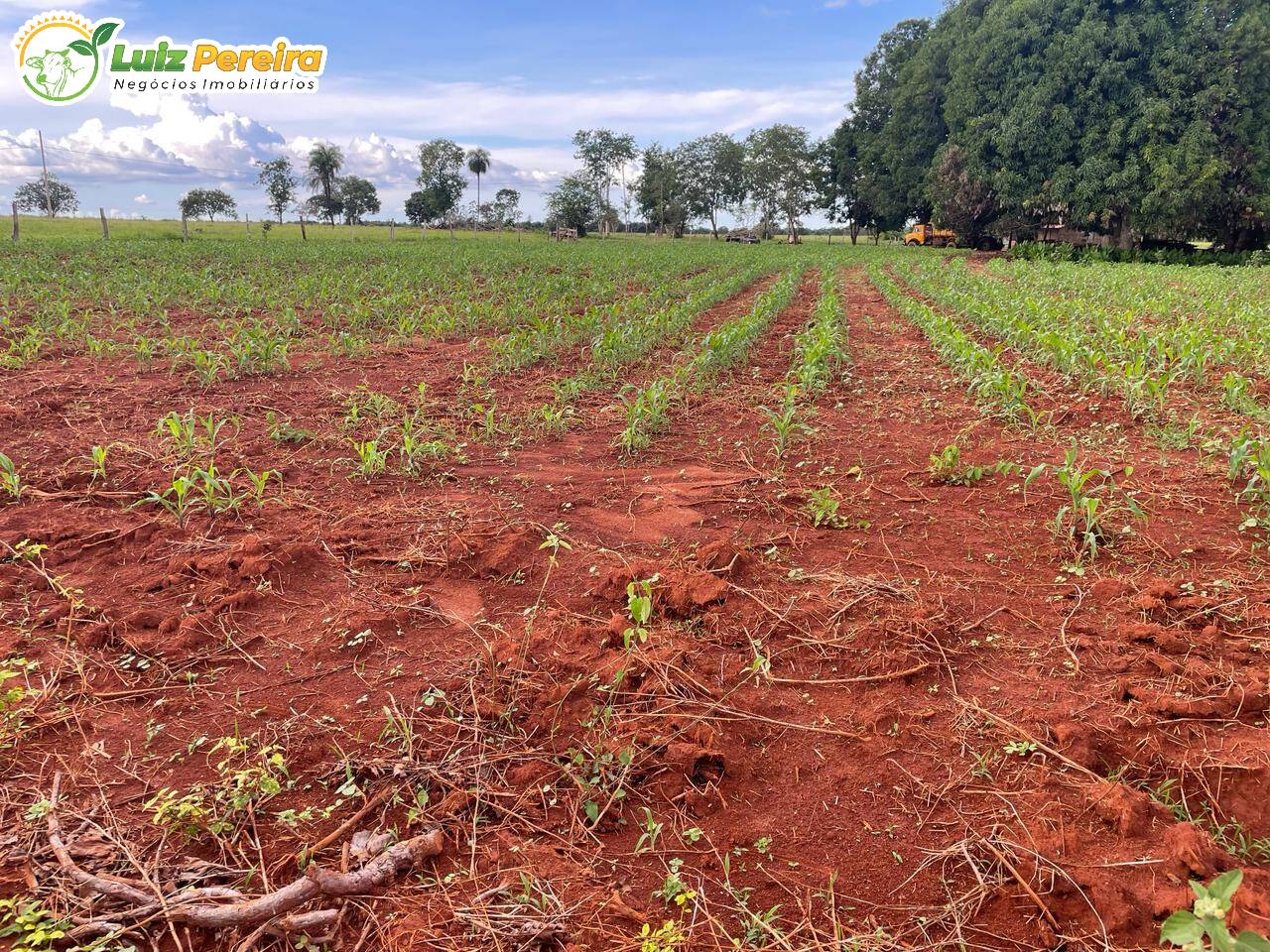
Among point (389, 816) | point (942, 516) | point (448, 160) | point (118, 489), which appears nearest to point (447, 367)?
point (118, 489)

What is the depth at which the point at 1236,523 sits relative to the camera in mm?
3805

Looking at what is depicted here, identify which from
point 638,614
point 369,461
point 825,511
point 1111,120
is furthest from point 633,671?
point 1111,120

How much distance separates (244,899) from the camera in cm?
176

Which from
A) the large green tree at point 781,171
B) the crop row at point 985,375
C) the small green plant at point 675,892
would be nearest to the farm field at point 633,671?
the small green plant at point 675,892

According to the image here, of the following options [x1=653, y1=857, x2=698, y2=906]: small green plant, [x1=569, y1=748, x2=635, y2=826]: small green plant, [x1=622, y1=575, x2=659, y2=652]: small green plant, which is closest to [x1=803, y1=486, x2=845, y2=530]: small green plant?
[x1=622, y1=575, x2=659, y2=652]: small green plant

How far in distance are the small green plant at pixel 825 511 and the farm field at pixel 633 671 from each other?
65 mm

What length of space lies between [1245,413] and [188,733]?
7650mm

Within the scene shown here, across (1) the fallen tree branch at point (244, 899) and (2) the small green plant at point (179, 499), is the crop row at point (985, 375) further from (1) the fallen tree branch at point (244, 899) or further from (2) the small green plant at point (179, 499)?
(2) the small green plant at point (179, 499)

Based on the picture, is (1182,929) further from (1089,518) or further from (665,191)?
(665,191)

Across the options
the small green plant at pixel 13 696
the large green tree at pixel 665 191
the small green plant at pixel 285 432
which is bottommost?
the small green plant at pixel 13 696

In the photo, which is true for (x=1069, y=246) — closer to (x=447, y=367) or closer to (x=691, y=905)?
(x=447, y=367)

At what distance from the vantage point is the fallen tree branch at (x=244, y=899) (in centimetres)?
171

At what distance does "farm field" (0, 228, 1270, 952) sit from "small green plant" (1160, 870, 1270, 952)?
18.5 inches

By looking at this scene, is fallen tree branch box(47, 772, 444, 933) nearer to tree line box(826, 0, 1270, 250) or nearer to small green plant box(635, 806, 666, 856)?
small green plant box(635, 806, 666, 856)
